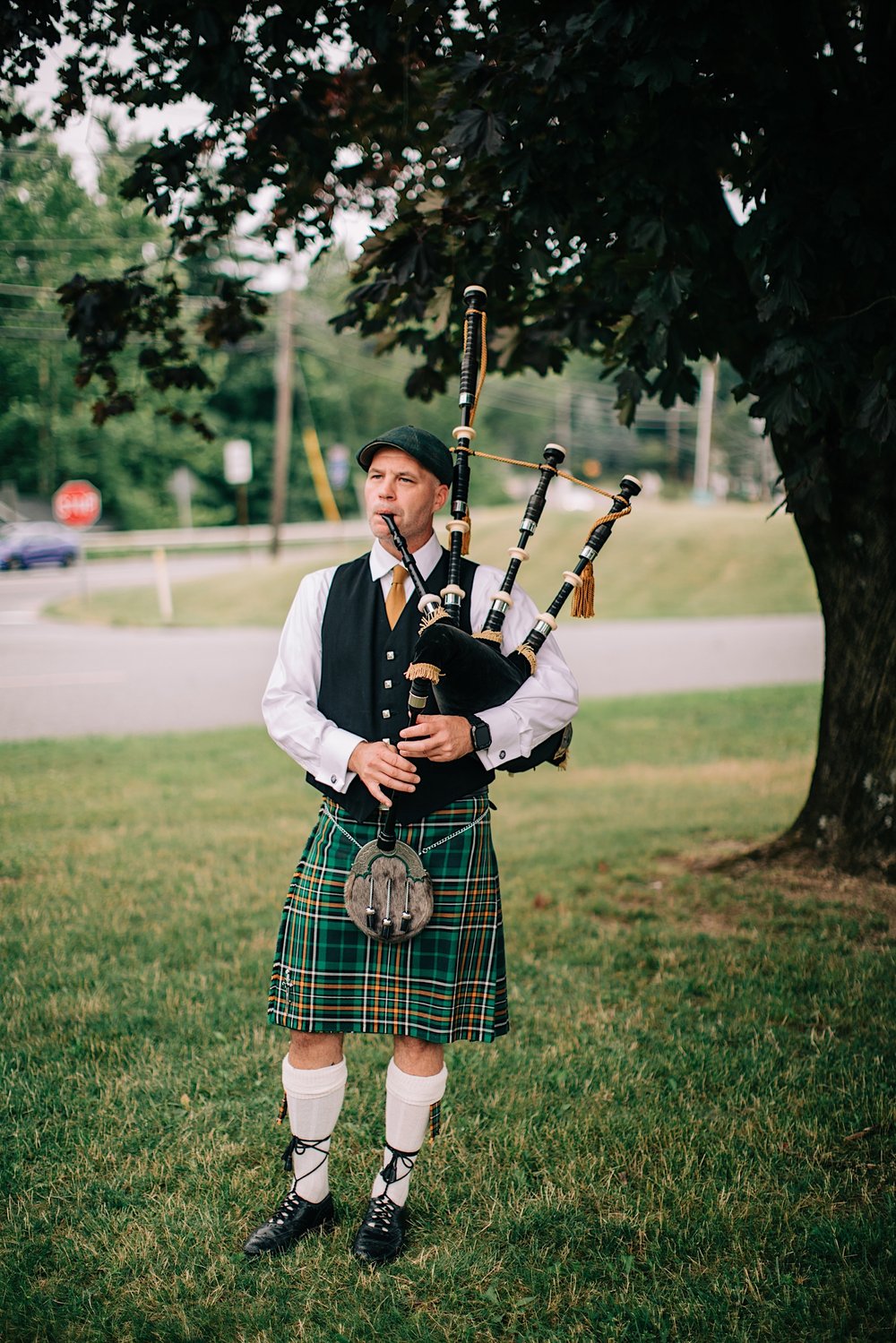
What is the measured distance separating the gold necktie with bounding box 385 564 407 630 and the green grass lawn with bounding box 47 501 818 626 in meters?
16.1

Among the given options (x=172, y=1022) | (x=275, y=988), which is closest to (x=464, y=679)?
(x=275, y=988)

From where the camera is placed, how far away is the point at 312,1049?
2.47 meters

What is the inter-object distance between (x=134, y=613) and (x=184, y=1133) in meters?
17.4

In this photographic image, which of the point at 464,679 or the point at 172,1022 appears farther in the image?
the point at 172,1022

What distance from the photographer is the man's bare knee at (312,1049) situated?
2475 mm

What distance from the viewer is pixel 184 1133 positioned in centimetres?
296

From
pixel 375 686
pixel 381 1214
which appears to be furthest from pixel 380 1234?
pixel 375 686

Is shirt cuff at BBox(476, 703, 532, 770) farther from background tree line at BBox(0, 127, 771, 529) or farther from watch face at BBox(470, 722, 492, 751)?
background tree line at BBox(0, 127, 771, 529)

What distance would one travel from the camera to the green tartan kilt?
2438 mm

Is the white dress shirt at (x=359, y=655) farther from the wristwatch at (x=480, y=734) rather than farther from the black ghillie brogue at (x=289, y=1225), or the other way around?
the black ghillie brogue at (x=289, y=1225)

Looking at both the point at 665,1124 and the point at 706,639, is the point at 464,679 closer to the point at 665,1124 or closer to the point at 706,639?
the point at 665,1124

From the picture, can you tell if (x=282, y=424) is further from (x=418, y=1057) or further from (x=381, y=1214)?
(x=381, y=1214)

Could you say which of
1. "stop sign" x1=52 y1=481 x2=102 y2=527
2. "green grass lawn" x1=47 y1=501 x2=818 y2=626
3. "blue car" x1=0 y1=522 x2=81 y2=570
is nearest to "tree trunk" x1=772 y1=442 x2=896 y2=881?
"green grass lawn" x1=47 y1=501 x2=818 y2=626

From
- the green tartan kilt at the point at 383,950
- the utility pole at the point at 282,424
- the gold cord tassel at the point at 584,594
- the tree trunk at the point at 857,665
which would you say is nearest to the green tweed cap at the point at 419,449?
the gold cord tassel at the point at 584,594
